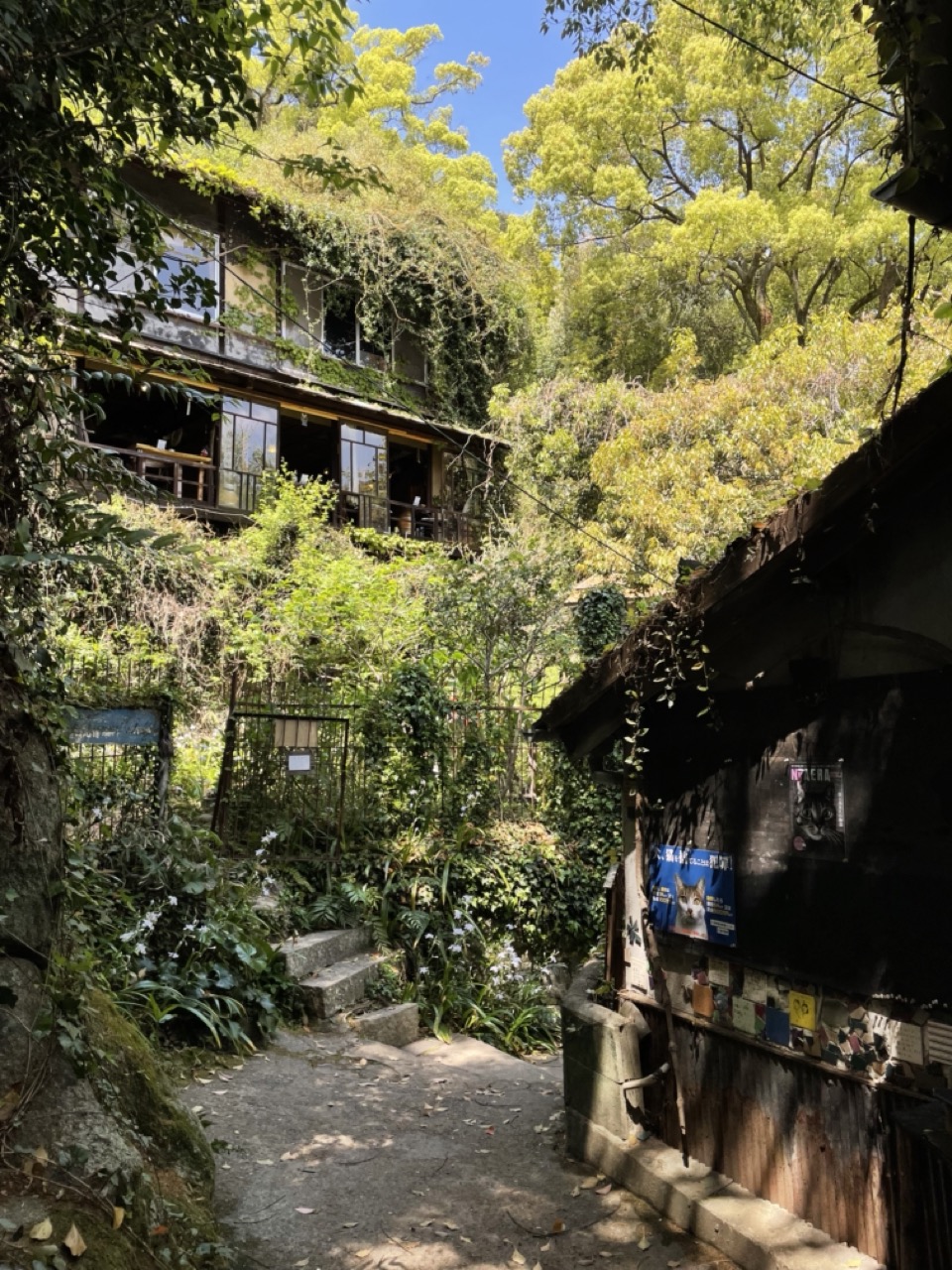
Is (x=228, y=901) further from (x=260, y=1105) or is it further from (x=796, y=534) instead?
(x=796, y=534)

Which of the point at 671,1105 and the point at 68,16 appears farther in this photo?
the point at 671,1105

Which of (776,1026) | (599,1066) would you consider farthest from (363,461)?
(776,1026)

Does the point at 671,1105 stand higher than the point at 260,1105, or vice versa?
the point at 671,1105

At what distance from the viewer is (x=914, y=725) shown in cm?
349

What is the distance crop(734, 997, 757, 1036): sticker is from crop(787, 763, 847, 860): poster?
0.88 m

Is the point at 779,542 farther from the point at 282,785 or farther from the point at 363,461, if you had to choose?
the point at 363,461

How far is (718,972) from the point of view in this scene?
4379mm

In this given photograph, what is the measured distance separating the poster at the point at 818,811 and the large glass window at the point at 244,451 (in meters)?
16.3

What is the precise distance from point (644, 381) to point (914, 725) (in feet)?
73.3

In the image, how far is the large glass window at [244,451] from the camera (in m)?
18.7

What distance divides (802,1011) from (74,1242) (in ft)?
9.97

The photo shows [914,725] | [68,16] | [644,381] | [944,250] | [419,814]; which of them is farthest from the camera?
[644,381]

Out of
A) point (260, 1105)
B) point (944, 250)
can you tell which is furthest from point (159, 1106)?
point (944, 250)

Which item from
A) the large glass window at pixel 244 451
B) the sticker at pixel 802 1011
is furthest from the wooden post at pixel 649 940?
the large glass window at pixel 244 451
